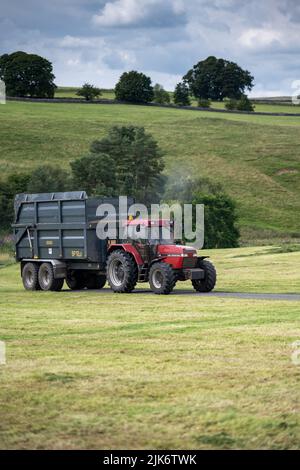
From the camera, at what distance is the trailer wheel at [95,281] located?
29.8 meters

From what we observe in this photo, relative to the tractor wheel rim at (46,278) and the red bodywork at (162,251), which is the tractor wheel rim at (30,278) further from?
the red bodywork at (162,251)

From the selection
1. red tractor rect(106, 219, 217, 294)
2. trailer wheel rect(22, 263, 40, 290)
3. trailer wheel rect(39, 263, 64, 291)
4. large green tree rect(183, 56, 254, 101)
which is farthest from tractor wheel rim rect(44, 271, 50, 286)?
large green tree rect(183, 56, 254, 101)

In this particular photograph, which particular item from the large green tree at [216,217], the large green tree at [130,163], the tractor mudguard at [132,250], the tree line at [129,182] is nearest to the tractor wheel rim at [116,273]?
the tractor mudguard at [132,250]

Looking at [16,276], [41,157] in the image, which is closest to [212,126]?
[41,157]

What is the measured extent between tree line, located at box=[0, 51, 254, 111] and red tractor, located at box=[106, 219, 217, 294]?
3927 inches

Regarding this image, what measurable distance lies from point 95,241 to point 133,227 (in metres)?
1.45

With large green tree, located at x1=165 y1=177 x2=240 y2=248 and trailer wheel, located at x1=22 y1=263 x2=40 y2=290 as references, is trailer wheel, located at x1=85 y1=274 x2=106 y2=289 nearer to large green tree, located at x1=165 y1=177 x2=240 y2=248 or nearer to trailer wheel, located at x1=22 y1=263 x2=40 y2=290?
trailer wheel, located at x1=22 y1=263 x2=40 y2=290

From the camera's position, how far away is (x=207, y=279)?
26.2m

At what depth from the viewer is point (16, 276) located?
37562 mm

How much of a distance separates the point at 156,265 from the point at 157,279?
1.58 feet

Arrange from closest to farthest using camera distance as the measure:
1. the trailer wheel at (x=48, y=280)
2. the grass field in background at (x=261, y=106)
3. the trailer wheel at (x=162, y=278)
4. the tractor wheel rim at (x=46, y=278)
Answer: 1. the trailer wheel at (x=162, y=278)
2. the trailer wheel at (x=48, y=280)
3. the tractor wheel rim at (x=46, y=278)
4. the grass field in background at (x=261, y=106)

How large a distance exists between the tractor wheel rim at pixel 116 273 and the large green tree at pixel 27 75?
3922 inches

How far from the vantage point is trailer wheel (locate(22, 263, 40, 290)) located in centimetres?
2923
